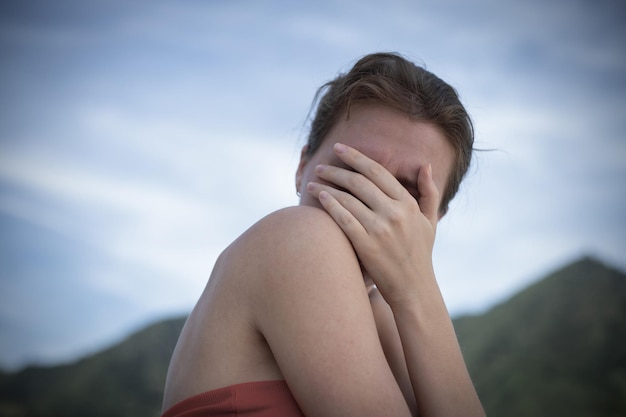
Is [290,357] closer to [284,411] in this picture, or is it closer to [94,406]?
[284,411]

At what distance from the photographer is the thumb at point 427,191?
6.66ft

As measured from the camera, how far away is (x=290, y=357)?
1421 millimetres

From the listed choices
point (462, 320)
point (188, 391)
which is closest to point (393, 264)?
point (188, 391)

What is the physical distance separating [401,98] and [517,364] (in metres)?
7.72

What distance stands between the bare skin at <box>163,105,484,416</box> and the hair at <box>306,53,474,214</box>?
66mm

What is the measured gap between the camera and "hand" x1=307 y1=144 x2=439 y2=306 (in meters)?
1.68

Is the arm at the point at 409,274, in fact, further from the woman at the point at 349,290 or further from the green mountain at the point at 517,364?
the green mountain at the point at 517,364

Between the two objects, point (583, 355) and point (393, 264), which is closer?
point (393, 264)

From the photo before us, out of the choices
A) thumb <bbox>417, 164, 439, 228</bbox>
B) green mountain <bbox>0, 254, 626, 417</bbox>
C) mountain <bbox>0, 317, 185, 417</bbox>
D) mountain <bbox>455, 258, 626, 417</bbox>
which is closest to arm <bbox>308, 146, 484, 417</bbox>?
thumb <bbox>417, 164, 439, 228</bbox>

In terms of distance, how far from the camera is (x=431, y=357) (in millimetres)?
A: 1785

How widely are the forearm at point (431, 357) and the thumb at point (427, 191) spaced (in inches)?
13.4

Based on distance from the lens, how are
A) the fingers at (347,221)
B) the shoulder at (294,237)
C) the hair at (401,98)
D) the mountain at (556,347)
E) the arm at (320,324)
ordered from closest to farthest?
the arm at (320,324), the shoulder at (294,237), the fingers at (347,221), the hair at (401,98), the mountain at (556,347)

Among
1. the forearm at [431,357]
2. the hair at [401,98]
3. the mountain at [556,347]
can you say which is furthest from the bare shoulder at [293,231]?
the mountain at [556,347]

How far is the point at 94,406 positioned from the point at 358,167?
9.32m
